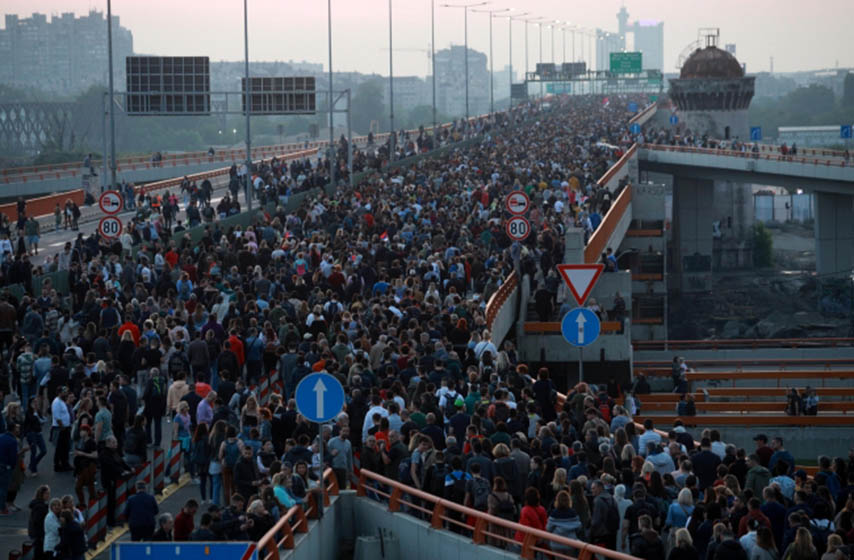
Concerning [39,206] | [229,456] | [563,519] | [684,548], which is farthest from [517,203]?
[39,206]

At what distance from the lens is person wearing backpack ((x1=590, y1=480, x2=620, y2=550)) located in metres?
13.0

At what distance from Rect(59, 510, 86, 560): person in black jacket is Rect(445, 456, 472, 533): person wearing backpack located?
354 centimetres

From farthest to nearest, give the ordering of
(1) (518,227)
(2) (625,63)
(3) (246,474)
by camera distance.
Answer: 1. (2) (625,63)
2. (1) (518,227)
3. (3) (246,474)

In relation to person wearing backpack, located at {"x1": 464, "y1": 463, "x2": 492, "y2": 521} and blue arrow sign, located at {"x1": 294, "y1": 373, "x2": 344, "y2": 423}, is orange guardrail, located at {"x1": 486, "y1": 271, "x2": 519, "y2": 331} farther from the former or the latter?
blue arrow sign, located at {"x1": 294, "y1": 373, "x2": 344, "y2": 423}

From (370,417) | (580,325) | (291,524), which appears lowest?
(291,524)

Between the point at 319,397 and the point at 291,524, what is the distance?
128cm

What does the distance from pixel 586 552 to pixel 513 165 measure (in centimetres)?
4131

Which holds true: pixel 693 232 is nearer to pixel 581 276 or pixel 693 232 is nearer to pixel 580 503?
pixel 581 276

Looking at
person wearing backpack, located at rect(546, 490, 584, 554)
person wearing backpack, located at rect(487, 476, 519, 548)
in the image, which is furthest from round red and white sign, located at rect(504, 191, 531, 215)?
person wearing backpack, located at rect(546, 490, 584, 554)

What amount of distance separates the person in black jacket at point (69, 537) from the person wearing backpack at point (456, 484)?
3.54 m

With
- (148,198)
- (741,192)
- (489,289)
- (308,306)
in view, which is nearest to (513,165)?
(148,198)

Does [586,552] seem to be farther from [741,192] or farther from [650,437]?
[741,192]

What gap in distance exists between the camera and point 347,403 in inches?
679

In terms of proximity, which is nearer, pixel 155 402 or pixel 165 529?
pixel 165 529
